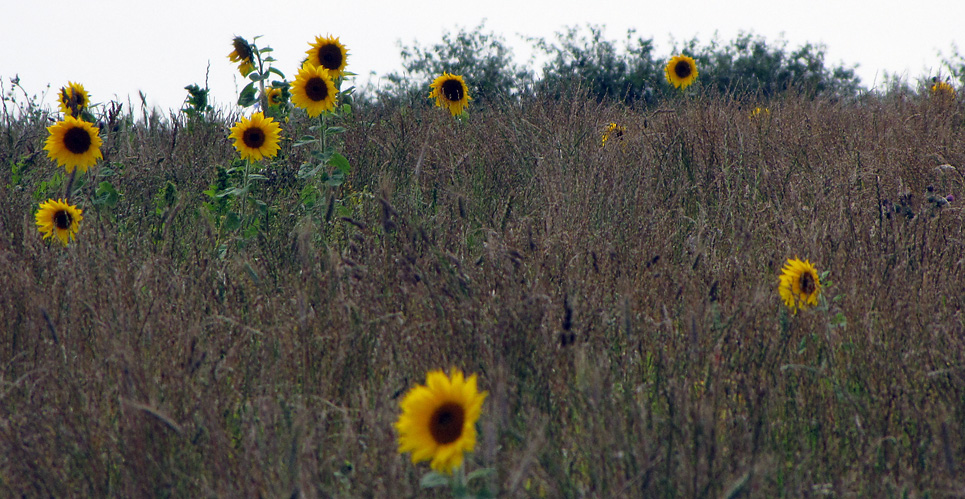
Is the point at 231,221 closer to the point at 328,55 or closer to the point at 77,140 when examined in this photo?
the point at 77,140

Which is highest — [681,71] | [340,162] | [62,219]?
[681,71]

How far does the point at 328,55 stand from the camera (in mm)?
3697

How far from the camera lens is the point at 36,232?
2.44 m

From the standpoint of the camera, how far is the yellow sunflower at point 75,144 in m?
2.97

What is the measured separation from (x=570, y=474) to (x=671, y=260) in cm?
132

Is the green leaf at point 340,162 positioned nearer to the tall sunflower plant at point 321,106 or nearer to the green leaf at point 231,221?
the tall sunflower plant at point 321,106

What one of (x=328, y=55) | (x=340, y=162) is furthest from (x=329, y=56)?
(x=340, y=162)

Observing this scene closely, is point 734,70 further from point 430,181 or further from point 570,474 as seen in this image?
point 570,474

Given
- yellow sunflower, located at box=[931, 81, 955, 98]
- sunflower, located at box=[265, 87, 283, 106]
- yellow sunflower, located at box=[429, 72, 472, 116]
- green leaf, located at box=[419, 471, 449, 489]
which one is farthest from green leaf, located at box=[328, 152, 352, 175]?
yellow sunflower, located at box=[931, 81, 955, 98]

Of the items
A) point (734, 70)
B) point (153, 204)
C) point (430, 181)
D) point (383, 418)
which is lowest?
point (383, 418)

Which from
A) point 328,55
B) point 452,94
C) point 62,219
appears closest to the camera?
point 62,219

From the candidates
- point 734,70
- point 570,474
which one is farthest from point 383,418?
point 734,70

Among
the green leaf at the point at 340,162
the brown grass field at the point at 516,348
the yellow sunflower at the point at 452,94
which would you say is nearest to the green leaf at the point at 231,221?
the brown grass field at the point at 516,348

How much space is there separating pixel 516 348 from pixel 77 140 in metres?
2.26
